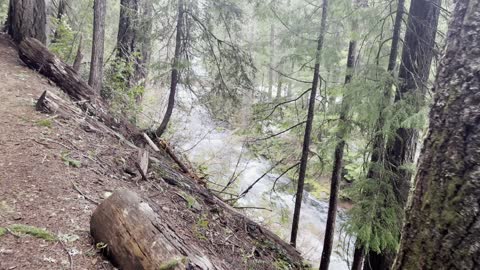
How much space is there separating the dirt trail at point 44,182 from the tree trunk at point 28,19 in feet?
5.58

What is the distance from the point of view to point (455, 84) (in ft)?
5.28

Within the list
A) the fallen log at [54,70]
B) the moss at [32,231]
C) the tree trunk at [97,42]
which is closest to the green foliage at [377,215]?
the moss at [32,231]

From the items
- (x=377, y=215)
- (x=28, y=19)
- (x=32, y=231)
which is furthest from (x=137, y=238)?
(x=28, y=19)

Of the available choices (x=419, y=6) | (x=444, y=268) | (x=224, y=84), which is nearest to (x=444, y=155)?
(x=444, y=268)

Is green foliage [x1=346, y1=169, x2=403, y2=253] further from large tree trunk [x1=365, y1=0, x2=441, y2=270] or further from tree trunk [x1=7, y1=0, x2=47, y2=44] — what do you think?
tree trunk [x1=7, y1=0, x2=47, y2=44]

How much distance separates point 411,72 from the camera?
498cm

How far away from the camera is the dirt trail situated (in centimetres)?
246

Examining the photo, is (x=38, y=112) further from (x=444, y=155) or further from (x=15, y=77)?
(x=444, y=155)

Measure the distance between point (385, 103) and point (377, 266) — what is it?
8.67 ft

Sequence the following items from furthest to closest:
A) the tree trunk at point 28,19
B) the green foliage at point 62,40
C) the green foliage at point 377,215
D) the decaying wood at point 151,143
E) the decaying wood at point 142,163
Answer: the green foliage at point 62,40
the tree trunk at point 28,19
the decaying wood at point 151,143
the green foliage at point 377,215
the decaying wood at point 142,163

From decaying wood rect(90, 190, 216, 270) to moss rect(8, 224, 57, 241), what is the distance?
0.31m

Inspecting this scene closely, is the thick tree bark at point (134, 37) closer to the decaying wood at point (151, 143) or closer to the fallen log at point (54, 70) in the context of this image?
the fallen log at point (54, 70)

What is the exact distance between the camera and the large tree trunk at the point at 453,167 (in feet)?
4.90

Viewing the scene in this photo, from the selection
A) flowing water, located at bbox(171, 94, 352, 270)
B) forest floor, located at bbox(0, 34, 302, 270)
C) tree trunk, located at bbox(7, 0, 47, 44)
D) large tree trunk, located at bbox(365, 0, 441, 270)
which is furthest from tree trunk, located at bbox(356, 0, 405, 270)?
tree trunk, located at bbox(7, 0, 47, 44)
